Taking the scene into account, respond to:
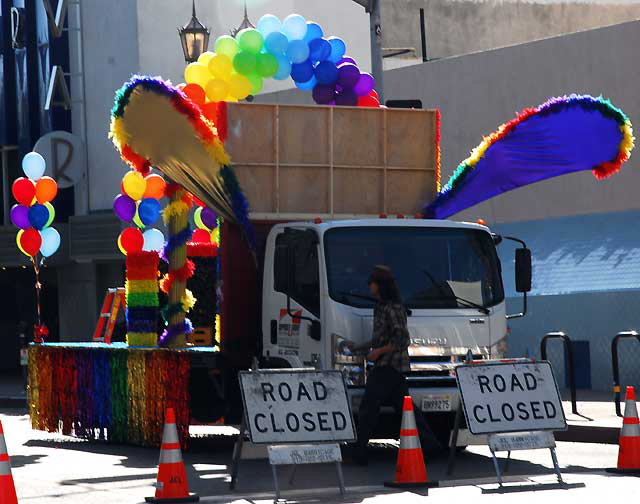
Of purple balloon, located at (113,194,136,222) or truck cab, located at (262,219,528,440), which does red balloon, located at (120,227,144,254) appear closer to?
purple balloon, located at (113,194,136,222)

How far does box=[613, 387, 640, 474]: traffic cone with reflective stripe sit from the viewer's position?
12.8 meters

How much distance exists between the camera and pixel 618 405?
18.2 m

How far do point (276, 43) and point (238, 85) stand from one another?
2.13 ft

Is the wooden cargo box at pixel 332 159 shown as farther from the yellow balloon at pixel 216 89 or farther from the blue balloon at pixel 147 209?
the blue balloon at pixel 147 209

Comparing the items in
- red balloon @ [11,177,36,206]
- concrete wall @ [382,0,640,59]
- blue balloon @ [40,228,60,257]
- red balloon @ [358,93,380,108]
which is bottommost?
blue balloon @ [40,228,60,257]

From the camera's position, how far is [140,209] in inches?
722

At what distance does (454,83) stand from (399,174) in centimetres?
1021

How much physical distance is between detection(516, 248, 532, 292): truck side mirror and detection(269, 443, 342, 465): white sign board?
3.61 meters

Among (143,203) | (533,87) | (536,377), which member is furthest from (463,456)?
(533,87)

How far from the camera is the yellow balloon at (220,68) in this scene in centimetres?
1654

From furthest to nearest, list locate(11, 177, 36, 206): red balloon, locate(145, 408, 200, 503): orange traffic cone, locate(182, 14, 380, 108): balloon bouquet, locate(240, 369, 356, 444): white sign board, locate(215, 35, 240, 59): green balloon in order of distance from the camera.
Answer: locate(11, 177, 36, 206): red balloon, locate(215, 35, 240, 59): green balloon, locate(182, 14, 380, 108): balloon bouquet, locate(240, 369, 356, 444): white sign board, locate(145, 408, 200, 503): orange traffic cone

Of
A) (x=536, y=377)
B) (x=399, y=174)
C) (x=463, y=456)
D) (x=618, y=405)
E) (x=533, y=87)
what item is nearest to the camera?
(x=536, y=377)

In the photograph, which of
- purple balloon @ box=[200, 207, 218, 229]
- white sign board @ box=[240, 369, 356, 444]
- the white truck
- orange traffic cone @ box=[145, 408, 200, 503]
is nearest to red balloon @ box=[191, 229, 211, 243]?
purple balloon @ box=[200, 207, 218, 229]

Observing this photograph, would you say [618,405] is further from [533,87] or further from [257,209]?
[533,87]
